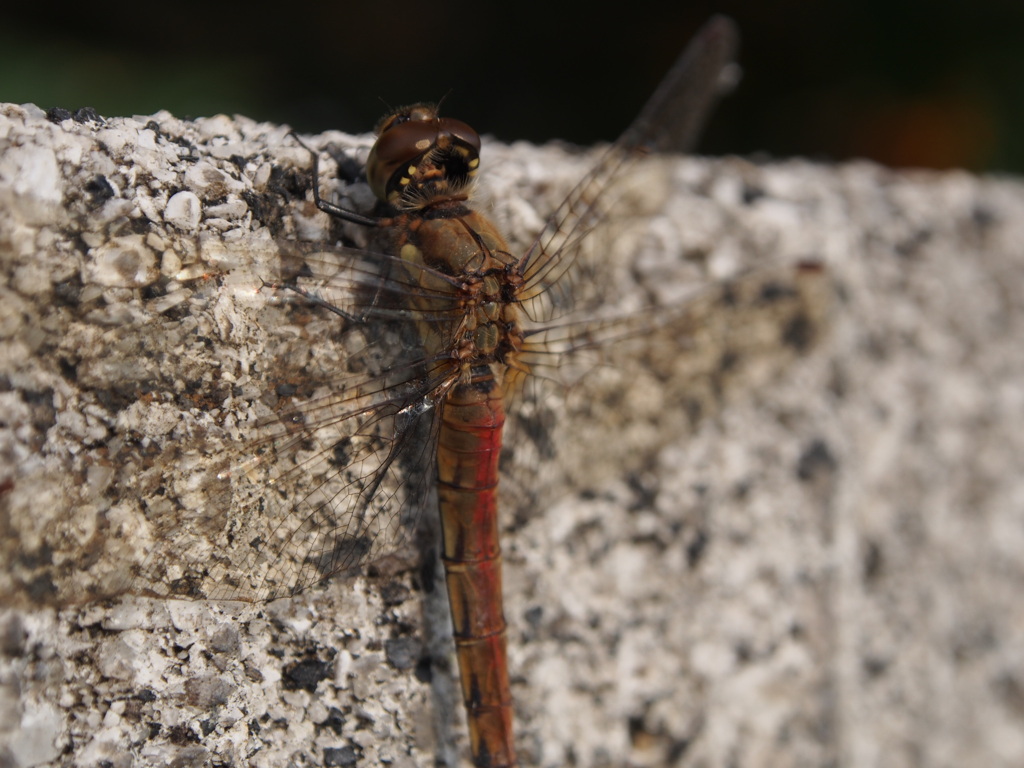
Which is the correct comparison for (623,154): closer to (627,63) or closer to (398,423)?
(398,423)

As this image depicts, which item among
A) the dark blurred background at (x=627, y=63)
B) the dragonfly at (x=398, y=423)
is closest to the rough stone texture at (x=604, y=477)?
the dragonfly at (x=398, y=423)

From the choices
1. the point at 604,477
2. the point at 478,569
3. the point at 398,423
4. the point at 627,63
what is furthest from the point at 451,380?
the point at 627,63

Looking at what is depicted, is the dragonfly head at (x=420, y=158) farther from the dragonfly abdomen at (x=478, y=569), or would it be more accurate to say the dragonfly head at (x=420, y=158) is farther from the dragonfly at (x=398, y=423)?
the dragonfly abdomen at (x=478, y=569)

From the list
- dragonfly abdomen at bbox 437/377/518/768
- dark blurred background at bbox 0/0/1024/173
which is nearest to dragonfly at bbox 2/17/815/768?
dragonfly abdomen at bbox 437/377/518/768

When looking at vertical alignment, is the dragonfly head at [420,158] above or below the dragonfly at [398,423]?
above

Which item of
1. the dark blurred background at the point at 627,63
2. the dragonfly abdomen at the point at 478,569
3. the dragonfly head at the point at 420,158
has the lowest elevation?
the dragonfly abdomen at the point at 478,569

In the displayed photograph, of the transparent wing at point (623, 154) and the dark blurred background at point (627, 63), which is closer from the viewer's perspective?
the transparent wing at point (623, 154)

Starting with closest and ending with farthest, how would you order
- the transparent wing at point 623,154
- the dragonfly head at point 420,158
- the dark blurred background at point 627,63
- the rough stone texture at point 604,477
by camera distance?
the rough stone texture at point 604,477
the dragonfly head at point 420,158
the transparent wing at point 623,154
the dark blurred background at point 627,63

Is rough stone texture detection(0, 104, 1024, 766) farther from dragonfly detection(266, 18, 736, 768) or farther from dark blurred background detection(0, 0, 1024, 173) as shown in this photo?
dark blurred background detection(0, 0, 1024, 173)

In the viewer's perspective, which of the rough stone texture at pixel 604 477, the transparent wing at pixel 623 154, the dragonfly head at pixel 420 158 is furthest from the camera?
the transparent wing at pixel 623 154
